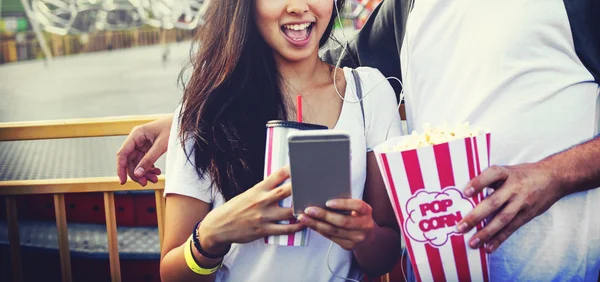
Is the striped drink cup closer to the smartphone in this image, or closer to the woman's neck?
the smartphone

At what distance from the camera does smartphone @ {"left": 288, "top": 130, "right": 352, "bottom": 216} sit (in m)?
0.98

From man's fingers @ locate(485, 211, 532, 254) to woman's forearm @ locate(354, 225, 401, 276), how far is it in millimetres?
237

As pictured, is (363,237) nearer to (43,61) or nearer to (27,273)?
(27,273)

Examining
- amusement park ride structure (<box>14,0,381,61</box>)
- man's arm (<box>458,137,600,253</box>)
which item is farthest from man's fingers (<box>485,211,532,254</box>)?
amusement park ride structure (<box>14,0,381,61</box>)

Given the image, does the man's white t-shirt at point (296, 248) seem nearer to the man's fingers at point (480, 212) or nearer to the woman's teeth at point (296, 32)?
the woman's teeth at point (296, 32)

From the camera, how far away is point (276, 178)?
3.51 feet

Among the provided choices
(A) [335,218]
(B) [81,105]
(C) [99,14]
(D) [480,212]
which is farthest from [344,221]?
(C) [99,14]

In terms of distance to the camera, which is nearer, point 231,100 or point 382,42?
point 231,100

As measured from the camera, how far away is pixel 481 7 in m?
1.33

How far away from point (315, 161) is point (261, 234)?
22cm

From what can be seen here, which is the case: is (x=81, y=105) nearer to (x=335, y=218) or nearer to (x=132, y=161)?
(x=132, y=161)

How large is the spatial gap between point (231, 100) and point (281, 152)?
31 cm

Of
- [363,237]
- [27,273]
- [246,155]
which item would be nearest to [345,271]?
[363,237]

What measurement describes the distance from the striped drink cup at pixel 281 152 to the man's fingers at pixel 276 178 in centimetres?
3
